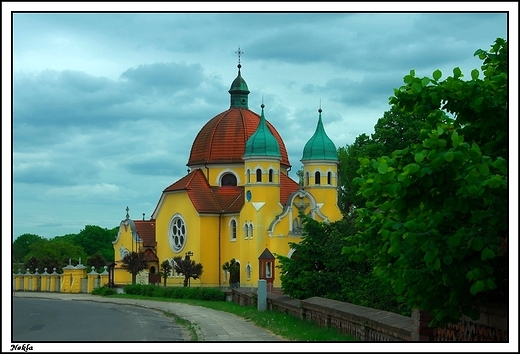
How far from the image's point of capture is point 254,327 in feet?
67.8

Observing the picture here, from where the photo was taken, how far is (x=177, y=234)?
57406 mm

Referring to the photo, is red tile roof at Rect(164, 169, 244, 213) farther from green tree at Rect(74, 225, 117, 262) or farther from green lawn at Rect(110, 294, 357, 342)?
green tree at Rect(74, 225, 117, 262)

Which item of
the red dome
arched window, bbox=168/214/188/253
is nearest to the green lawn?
arched window, bbox=168/214/188/253

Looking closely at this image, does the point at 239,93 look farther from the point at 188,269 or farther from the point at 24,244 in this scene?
the point at 24,244

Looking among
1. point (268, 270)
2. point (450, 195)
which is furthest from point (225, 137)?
point (450, 195)

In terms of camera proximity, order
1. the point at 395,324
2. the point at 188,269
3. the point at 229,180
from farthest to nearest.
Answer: the point at 229,180, the point at 188,269, the point at 395,324

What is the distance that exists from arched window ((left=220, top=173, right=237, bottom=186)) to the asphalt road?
27.2 meters

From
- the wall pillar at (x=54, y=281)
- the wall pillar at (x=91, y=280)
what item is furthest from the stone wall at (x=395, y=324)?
the wall pillar at (x=54, y=281)

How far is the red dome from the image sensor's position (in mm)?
57875

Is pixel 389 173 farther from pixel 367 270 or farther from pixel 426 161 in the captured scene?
pixel 367 270

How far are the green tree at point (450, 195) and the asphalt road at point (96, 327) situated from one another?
8835 mm

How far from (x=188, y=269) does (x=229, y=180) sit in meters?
9.98

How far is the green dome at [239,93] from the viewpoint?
62.2 meters

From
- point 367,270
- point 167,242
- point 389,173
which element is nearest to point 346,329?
point 389,173
